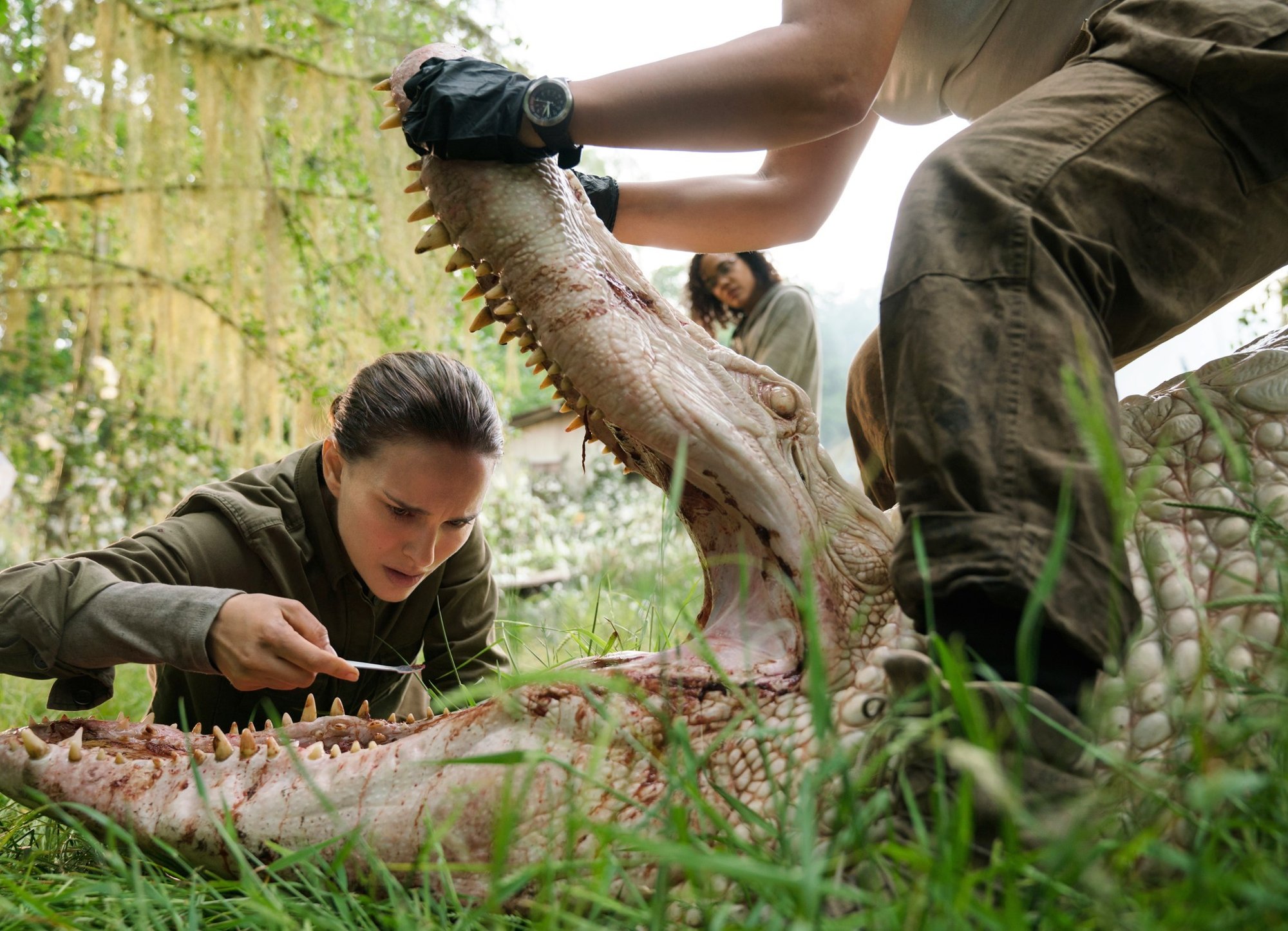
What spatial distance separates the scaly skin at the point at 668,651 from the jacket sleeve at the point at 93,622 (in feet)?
0.62

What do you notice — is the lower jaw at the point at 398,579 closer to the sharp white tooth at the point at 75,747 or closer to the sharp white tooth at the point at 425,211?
the sharp white tooth at the point at 75,747

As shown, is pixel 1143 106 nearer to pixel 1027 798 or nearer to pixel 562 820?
pixel 1027 798

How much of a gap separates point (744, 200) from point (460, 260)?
2.56ft

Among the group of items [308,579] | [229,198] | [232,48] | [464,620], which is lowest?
[464,620]

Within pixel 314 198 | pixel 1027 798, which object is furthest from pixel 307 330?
pixel 1027 798

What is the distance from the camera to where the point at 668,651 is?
4.42 feet

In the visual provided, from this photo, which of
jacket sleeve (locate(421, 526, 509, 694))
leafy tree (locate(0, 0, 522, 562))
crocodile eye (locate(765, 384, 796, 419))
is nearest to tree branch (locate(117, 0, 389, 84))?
leafy tree (locate(0, 0, 522, 562))

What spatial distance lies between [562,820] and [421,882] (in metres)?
0.22

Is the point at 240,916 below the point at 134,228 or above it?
below

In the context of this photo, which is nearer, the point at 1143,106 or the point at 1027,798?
the point at 1027,798

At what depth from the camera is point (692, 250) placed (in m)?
2.17

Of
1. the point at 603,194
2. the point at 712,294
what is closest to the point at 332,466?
the point at 603,194

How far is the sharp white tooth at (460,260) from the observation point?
1.53m

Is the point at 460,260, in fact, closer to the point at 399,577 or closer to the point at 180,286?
the point at 399,577
